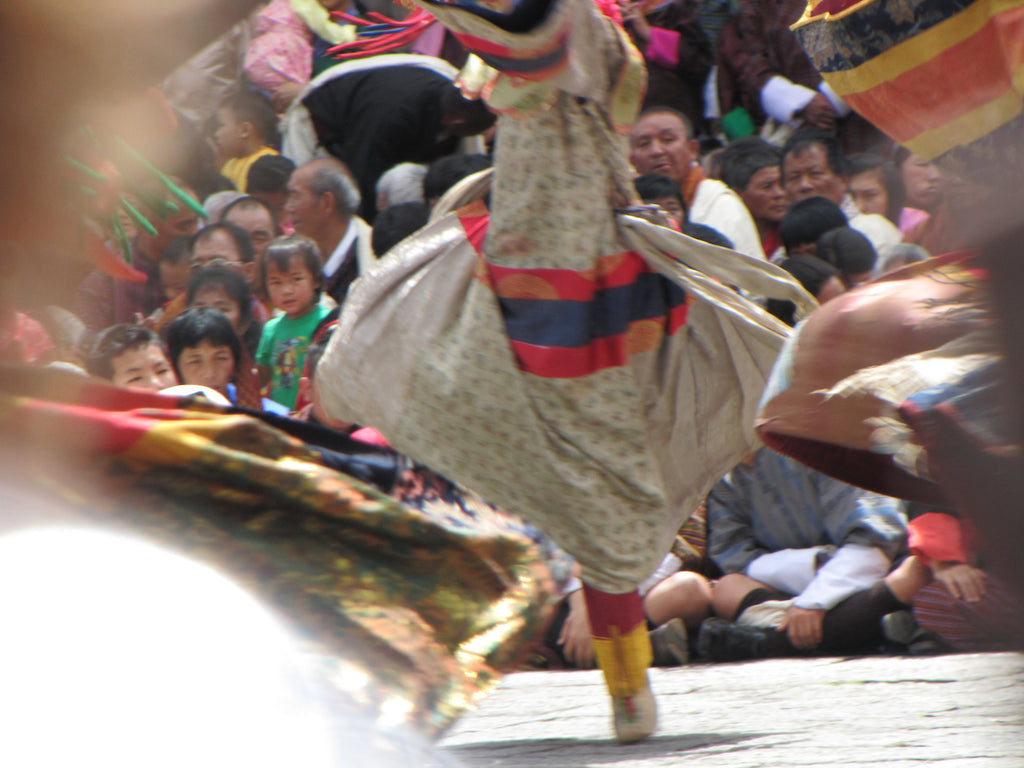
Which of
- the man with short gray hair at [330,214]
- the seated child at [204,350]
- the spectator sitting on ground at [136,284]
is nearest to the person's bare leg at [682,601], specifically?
the seated child at [204,350]

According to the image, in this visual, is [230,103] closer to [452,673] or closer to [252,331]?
[252,331]

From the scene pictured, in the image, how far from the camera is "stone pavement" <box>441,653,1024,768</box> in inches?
92.5

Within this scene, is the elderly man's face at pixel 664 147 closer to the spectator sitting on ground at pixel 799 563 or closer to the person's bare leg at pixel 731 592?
the spectator sitting on ground at pixel 799 563

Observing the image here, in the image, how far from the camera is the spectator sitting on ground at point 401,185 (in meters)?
4.97

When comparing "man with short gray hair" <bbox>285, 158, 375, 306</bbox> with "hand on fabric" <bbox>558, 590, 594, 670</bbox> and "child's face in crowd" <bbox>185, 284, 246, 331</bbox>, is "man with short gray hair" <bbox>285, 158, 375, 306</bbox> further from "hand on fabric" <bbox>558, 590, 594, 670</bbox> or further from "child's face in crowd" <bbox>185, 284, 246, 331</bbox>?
"hand on fabric" <bbox>558, 590, 594, 670</bbox>

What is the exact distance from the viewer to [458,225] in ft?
9.07

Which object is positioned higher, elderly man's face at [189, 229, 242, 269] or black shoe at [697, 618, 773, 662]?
elderly man's face at [189, 229, 242, 269]

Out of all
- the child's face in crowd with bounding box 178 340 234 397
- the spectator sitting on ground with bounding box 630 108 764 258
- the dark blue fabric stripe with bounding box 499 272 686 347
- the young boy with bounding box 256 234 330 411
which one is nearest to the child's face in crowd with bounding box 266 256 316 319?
the young boy with bounding box 256 234 330 411

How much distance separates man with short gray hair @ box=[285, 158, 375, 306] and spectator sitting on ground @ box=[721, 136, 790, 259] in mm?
1446

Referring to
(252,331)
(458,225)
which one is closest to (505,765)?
(458,225)

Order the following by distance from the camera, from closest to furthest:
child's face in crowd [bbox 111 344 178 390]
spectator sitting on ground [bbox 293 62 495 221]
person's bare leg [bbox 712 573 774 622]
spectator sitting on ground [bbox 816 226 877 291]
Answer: person's bare leg [bbox 712 573 774 622]
child's face in crowd [bbox 111 344 178 390]
spectator sitting on ground [bbox 816 226 877 291]
spectator sitting on ground [bbox 293 62 495 221]

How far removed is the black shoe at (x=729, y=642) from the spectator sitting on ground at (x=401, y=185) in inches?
86.3

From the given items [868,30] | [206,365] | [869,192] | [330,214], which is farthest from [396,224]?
[868,30]

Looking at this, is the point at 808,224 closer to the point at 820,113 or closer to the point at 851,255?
the point at 851,255
